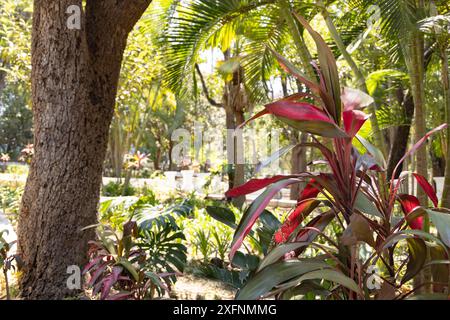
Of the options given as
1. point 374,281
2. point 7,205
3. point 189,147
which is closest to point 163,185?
point 7,205

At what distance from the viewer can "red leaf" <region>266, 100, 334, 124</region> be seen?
134 centimetres

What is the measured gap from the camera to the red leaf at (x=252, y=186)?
1.44 m

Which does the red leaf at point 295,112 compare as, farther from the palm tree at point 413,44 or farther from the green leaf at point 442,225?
the palm tree at point 413,44

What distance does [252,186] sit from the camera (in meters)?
1.47

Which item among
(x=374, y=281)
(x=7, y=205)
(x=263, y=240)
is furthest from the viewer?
(x=7, y=205)

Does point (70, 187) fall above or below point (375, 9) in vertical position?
below

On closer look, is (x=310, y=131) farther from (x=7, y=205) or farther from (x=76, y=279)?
(x=7, y=205)

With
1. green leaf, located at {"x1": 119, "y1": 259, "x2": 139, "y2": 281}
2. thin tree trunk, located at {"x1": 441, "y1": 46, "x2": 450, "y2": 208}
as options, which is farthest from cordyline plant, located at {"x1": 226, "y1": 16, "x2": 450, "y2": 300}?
thin tree trunk, located at {"x1": 441, "y1": 46, "x2": 450, "y2": 208}

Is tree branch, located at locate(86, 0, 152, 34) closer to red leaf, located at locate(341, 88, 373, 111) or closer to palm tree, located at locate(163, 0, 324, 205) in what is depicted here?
palm tree, located at locate(163, 0, 324, 205)

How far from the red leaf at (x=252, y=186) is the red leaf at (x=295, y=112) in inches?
9.3

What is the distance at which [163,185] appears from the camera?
13.3 meters

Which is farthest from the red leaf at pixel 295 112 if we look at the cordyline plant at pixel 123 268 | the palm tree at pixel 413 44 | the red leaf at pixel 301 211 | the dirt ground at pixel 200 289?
the dirt ground at pixel 200 289

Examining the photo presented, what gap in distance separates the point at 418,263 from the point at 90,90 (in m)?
2.56

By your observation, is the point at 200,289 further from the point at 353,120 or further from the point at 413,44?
the point at 353,120
